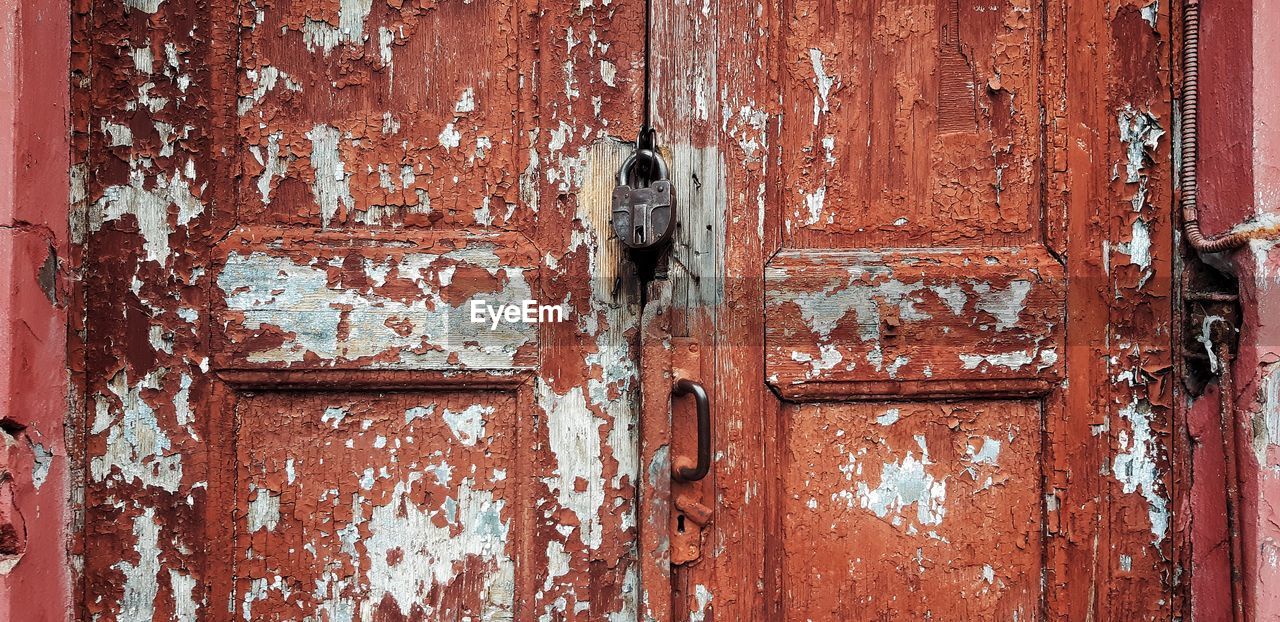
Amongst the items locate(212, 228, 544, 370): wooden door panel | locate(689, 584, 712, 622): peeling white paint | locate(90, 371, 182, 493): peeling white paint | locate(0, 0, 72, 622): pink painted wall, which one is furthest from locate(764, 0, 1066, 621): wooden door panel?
locate(0, 0, 72, 622): pink painted wall

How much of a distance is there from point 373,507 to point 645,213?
1.88ft

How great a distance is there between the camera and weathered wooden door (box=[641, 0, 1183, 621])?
101 centimetres

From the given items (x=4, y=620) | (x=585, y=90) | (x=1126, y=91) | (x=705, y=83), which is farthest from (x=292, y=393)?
(x=1126, y=91)

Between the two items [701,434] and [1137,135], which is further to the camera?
[1137,135]

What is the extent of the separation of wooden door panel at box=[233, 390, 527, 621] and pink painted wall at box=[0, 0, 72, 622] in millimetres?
215

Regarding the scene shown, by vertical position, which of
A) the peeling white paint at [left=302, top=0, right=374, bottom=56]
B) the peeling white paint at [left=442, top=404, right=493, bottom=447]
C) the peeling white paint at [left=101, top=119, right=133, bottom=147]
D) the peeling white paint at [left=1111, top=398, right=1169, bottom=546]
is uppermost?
the peeling white paint at [left=302, top=0, right=374, bottom=56]

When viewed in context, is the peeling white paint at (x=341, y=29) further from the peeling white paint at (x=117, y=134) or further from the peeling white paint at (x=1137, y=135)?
the peeling white paint at (x=1137, y=135)

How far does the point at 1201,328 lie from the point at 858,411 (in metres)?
0.51

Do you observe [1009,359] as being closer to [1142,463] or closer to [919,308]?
[919,308]

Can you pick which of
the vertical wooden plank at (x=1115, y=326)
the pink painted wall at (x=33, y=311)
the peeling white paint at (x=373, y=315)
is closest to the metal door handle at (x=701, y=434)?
the peeling white paint at (x=373, y=315)

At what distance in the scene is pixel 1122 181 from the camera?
104 centimetres

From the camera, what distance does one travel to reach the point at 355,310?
98 centimetres

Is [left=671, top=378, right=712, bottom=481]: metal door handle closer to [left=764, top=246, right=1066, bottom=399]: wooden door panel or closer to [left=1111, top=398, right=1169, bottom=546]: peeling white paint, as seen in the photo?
[left=764, top=246, right=1066, bottom=399]: wooden door panel

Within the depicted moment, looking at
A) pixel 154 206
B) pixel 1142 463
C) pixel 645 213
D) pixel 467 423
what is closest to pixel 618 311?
pixel 645 213
